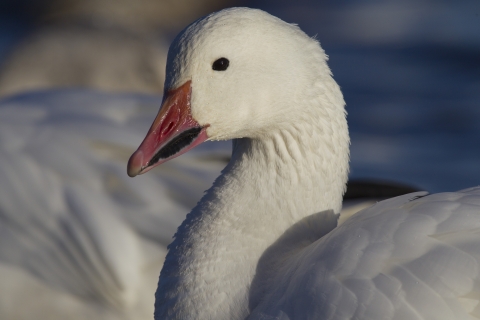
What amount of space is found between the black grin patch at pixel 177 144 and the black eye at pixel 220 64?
223 millimetres

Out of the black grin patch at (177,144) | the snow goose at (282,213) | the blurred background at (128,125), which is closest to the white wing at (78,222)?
the blurred background at (128,125)

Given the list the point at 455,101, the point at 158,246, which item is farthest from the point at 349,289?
the point at 455,101

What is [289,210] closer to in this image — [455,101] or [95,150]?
[95,150]

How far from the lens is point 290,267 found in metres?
2.63

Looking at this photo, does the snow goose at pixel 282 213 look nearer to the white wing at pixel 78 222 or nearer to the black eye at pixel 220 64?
the black eye at pixel 220 64

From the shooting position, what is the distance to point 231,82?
255 centimetres

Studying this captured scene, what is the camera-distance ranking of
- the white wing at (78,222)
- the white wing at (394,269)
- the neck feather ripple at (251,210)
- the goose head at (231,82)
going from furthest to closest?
the white wing at (78,222) → the neck feather ripple at (251,210) → the goose head at (231,82) → the white wing at (394,269)

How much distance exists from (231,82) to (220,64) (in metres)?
0.07

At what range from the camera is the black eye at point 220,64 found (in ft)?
8.27

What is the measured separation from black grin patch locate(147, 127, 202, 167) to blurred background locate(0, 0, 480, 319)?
5.38 ft

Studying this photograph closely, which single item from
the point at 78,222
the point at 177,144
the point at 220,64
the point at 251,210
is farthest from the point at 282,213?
the point at 78,222

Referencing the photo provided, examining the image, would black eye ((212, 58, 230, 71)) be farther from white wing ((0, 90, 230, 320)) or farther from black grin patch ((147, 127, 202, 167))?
white wing ((0, 90, 230, 320))

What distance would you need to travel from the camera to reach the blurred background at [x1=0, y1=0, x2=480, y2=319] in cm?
421

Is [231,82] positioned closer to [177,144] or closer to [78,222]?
[177,144]
